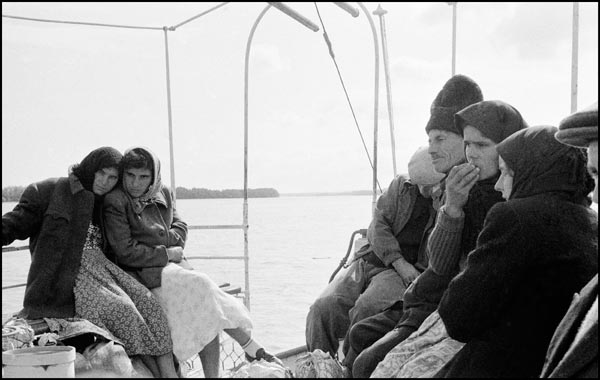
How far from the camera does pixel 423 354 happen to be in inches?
78.6

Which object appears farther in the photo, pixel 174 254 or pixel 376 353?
pixel 174 254

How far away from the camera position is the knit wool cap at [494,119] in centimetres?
237

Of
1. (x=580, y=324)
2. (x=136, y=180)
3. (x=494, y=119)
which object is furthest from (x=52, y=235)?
(x=580, y=324)

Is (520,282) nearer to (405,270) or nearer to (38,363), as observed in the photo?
(405,270)

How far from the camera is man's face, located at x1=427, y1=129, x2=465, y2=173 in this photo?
2807mm

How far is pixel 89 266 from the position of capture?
3.05m

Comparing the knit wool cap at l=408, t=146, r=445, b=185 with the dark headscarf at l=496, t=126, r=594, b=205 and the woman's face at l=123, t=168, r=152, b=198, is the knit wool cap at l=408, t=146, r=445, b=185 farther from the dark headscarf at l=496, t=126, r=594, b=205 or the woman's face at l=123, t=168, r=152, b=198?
the woman's face at l=123, t=168, r=152, b=198

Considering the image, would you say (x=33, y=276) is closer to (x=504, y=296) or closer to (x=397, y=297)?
(x=397, y=297)

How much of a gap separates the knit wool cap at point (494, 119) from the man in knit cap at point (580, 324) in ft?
2.27

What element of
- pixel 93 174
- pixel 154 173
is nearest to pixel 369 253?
pixel 154 173

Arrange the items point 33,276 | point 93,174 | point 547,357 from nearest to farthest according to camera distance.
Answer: point 547,357, point 33,276, point 93,174

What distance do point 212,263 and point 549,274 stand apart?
17.6 metres

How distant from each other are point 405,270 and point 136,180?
4.65 feet

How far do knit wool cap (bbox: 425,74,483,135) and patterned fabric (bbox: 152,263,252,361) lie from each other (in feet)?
4.28
